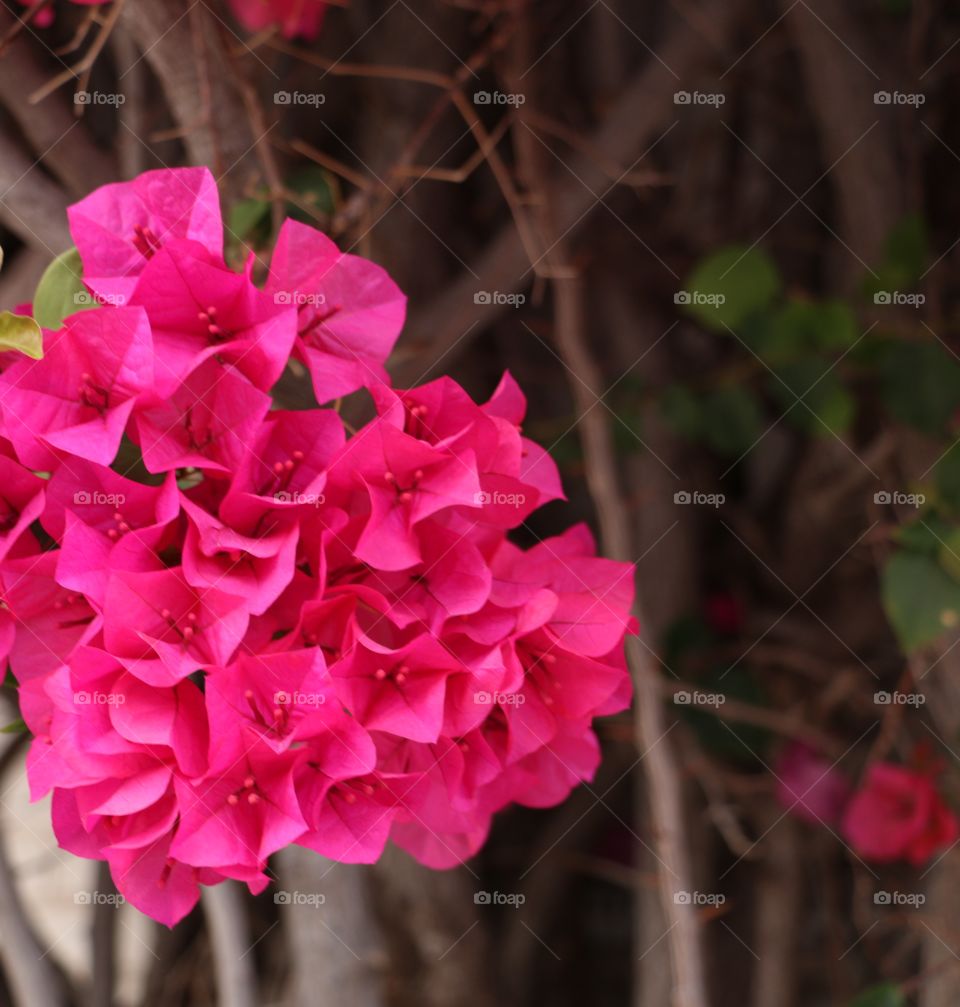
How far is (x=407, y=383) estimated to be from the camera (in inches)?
28.8

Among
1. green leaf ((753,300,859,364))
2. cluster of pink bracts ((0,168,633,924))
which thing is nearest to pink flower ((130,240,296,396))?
cluster of pink bracts ((0,168,633,924))

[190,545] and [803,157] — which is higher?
[190,545]

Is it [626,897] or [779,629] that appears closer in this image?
[779,629]

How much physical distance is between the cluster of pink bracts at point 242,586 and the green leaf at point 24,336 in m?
0.01

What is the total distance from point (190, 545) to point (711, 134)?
109cm

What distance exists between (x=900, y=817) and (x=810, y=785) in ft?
0.42

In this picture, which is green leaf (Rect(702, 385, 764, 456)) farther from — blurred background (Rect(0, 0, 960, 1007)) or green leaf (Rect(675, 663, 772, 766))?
green leaf (Rect(675, 663, 772, 766))

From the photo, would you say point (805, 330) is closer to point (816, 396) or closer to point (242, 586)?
point (816, 396)

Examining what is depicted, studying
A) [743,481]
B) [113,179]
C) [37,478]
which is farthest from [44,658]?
[743,481]

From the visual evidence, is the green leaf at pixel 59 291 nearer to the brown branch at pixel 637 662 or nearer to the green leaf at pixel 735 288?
the brown branch at pixel 637 662

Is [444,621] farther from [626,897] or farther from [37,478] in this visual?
[626,897]

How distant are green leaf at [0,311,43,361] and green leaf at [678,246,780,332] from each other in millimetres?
683

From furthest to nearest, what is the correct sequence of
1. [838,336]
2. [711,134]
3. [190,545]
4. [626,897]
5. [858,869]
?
1. [626,897]
2. [711,134]
3. [858,869]
4. [838,336]
5. [190,545]

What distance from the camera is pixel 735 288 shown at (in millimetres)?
953
